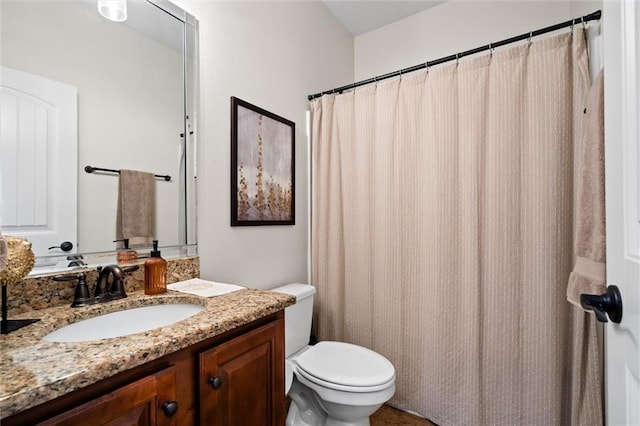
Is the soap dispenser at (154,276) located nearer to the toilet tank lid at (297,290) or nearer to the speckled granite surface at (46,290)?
the speckled granite surface at (46,290)

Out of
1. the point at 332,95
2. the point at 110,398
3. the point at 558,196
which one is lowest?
the point at 110,398

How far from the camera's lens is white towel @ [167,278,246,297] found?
1.09m

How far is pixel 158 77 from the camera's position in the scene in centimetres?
127

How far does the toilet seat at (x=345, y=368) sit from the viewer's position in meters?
1.31

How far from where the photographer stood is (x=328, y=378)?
53.2 inches

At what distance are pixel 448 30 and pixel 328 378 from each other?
234 centimetres

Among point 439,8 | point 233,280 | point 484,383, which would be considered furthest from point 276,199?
point 439,8

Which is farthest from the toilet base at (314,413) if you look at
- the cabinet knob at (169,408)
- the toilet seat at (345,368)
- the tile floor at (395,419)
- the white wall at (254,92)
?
the cabinet knob at (169,408)

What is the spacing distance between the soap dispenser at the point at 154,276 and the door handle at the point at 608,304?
120 cm

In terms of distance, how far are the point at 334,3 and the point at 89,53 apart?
1.74 metres

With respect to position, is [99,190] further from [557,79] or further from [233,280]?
[557,79]

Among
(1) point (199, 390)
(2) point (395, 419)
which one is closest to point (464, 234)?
(2) point (395, 419)

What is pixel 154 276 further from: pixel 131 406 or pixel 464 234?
pixel 464 234

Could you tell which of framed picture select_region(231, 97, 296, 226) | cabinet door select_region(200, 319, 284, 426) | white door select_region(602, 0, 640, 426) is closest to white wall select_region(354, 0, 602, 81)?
framed picture select_region(231, 97, 296, 226)
